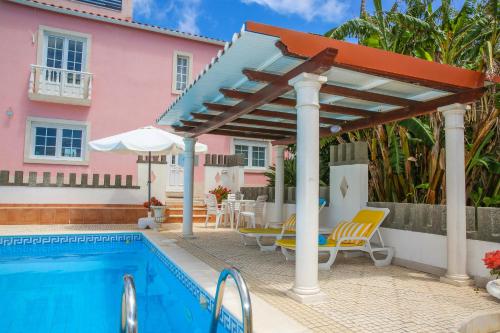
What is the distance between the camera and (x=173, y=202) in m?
15.5

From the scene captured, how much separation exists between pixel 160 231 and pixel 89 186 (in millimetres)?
3777

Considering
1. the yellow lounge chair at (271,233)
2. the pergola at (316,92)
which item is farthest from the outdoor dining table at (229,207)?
the pergola at (316,92)

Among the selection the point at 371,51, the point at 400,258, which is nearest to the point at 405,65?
the point at 371,51

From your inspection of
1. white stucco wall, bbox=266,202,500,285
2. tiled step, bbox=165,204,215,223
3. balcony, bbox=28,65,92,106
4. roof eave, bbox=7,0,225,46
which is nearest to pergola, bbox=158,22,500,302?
white stucco wall, bbox=266,202,500,285

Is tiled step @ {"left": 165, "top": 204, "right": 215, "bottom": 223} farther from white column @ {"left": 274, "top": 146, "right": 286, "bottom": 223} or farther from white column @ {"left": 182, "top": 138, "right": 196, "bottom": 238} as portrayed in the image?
white column @ {"left": 274, "top": 146, "right": 286, "bottom": 223}

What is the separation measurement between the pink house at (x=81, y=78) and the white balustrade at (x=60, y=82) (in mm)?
38

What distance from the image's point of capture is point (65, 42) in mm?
16641

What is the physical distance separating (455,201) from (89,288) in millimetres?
6110

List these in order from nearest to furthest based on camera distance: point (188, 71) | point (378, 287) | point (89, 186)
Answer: point (378, 287) → point (89, 186) → point (188, 71)

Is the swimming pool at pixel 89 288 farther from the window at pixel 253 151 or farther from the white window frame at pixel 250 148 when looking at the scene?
the window at pixel 253 151

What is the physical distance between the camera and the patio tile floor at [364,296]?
419 centimetres

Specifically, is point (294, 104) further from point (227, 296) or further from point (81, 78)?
point (81, 78)

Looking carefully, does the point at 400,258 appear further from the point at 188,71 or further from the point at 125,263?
the point at 188,71

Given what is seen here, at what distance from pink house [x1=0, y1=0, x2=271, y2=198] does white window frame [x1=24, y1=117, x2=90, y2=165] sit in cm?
4
